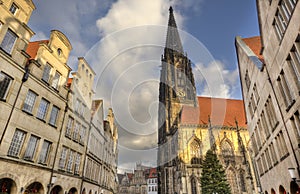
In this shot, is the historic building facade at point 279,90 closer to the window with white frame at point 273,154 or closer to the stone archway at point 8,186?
the window with white frame at point 273,154

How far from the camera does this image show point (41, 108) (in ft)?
49.2

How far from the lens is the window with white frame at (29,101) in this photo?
43.8 ft

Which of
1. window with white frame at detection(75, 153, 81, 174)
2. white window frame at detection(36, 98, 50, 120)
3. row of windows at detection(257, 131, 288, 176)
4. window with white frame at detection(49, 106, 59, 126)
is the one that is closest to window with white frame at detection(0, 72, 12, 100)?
white window frame at detection(36, 98, 50, 120)

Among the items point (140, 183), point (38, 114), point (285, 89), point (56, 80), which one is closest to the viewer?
point (285, 89)

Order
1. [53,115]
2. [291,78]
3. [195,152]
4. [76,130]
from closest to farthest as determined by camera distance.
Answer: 1. [291,78]
2. [53,115]
3. [76,130]
4. [195,152]

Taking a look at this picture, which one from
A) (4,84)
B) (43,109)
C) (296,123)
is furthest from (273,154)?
(4,84)

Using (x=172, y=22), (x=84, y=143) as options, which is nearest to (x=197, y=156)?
(x=84, y=143)

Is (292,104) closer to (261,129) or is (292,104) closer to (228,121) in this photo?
(261,129)

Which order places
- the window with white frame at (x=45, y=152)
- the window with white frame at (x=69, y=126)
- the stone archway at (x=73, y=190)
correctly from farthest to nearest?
the stone archway at (x=73, y=190) → the window with white frame at (x=69, y=126) → the window with white frame at (x=45, y=152)

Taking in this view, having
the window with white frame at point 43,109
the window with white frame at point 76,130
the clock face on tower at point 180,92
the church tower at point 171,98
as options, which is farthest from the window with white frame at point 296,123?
the clock face on tower at point 180,92

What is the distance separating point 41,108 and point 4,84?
3.70 m

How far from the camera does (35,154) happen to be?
1387cm

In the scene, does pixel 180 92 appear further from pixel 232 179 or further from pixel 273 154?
pixel 273 154

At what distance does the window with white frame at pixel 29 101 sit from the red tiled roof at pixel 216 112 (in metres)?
36.7
